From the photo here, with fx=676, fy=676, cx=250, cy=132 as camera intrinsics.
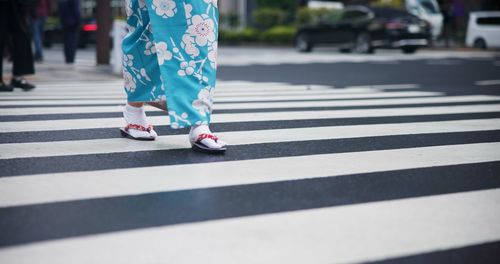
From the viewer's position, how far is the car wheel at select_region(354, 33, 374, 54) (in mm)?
19641

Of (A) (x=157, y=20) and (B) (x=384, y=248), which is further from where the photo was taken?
(A) (x=157, y=20)

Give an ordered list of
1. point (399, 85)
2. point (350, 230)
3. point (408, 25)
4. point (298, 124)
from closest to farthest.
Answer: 1. point (350, 230)
2. point (298, 124)
3. point (399, 85)
4. point (408, 25)

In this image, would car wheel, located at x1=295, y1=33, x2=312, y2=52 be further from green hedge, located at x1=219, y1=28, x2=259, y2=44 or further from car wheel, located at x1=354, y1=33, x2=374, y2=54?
green hedge, located at x1=219, y1=28, x2=259, y2=44

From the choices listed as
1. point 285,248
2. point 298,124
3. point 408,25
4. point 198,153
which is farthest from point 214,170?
point 408,25

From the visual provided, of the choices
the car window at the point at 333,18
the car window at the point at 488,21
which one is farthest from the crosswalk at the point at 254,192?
the car window at the point at 488,21

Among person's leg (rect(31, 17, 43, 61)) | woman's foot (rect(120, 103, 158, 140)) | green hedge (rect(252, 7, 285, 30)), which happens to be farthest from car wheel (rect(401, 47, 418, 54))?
woman's foot (rect(120, 103, 158, 140))

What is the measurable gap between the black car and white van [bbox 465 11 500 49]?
5365 millimetres

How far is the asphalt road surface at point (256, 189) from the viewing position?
79.3 inches

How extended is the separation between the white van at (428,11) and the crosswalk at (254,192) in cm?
2363

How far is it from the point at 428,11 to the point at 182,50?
26650 mm

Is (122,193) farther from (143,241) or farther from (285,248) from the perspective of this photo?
(285,248)

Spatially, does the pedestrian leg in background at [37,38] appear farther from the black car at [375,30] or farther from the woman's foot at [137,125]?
the black car at [375,30]

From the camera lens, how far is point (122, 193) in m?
2.59

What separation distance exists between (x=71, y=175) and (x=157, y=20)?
913 millimetres
